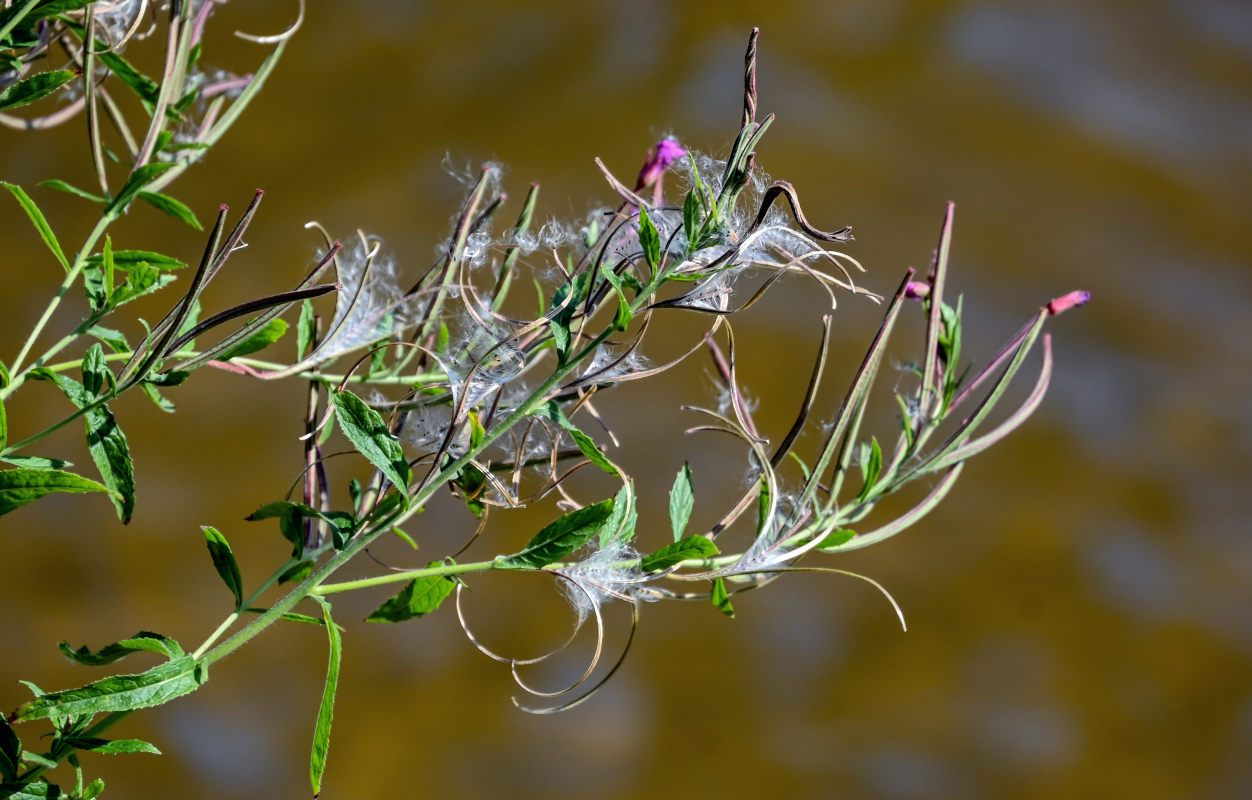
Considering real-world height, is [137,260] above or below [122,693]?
above

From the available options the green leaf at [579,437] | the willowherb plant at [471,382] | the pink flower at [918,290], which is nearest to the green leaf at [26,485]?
the willowherb plant at [471,382]

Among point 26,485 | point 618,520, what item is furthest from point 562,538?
point 26,485

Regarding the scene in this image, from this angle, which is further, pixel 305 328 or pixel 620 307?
pixel 305 328

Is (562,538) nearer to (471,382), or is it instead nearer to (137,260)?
(471,382)

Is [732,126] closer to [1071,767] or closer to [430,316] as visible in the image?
[1071,767]

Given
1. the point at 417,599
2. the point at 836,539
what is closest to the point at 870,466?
the point at 836,539

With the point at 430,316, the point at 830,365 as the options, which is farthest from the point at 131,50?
the point at 430,316
